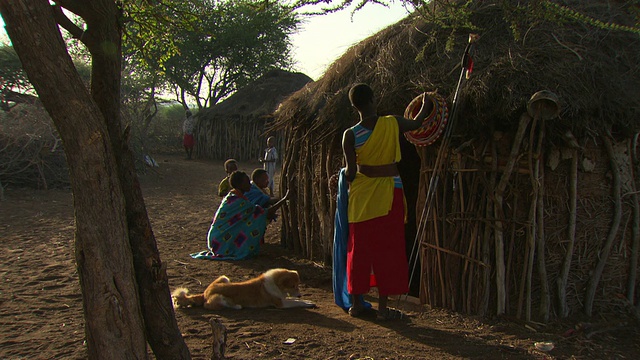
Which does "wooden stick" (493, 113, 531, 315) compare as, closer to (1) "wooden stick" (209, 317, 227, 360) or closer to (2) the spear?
(2) the spear

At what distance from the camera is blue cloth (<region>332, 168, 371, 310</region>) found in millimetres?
4645

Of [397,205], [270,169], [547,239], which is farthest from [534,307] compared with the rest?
[270,169]

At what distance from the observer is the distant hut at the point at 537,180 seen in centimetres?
443

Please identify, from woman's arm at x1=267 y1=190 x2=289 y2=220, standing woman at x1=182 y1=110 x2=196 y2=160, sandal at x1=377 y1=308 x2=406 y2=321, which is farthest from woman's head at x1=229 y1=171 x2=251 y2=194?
standing woman at x1=182 y1=110 x2=196 y2=160

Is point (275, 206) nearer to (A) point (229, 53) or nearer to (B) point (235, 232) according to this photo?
(B) point (235, 232)

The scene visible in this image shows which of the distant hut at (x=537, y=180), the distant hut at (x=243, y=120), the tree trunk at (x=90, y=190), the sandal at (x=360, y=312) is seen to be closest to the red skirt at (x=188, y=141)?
the distant hut at (x=243, y=120)

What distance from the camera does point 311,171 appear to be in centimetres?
679

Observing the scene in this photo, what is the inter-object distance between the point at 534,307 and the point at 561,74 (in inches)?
77.1

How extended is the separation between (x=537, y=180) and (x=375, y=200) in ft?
4.34

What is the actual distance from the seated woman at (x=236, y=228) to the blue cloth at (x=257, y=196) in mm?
125

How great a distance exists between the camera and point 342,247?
15.4 ft

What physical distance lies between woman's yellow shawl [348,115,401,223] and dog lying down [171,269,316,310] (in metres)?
0.87

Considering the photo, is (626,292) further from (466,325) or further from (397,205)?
(397,205)

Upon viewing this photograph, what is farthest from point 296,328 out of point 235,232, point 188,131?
point 188,131
